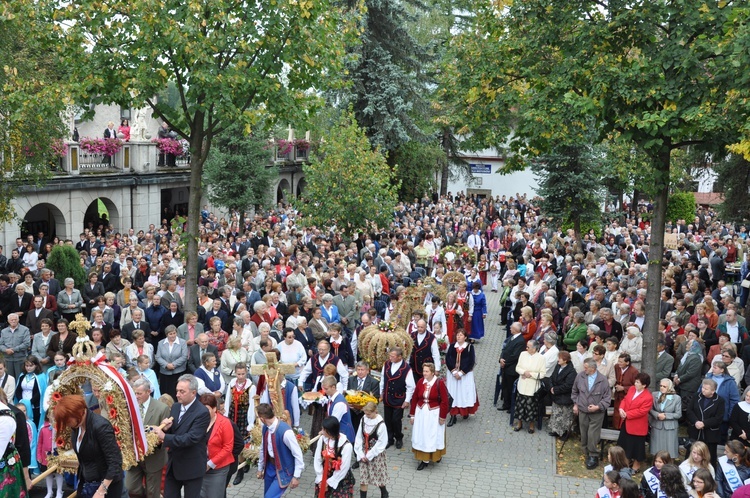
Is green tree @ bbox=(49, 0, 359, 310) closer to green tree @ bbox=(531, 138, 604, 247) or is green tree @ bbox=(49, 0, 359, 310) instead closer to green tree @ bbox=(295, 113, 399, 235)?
green tree @ bbox=(295, 113, 399, 235)

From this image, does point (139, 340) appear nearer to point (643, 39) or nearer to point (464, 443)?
point (464, 443)

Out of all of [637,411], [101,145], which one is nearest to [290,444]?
[637,411]

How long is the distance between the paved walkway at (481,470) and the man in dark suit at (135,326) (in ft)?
10.3

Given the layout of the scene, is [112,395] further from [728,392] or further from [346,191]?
[346,191]

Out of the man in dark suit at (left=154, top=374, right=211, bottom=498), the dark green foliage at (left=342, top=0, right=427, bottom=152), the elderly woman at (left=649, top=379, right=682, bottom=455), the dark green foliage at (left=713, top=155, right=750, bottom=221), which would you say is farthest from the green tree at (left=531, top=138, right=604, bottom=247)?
the man in dark suit at (left=154, top=374, right=211, bottom=498)

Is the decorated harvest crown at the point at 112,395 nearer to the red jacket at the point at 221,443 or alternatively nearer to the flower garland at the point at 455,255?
the red jacket at the point at 221,443

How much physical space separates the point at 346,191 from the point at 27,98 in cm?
1319

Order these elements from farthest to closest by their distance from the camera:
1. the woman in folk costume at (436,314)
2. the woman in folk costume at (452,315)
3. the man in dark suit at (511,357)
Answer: the woman in folk costume at (452,315), the woman in folk costume at (436,314), the man in dark suit at (511,357)

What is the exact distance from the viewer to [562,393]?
11820mm

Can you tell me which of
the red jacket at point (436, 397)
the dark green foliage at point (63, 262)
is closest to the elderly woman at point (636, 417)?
the red jacket at point (436, 397)

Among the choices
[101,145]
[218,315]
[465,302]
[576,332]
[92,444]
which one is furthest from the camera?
[101,145]

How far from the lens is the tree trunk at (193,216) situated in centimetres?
1408

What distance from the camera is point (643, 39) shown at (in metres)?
11.2

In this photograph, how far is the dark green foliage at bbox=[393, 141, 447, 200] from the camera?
40.0 m
